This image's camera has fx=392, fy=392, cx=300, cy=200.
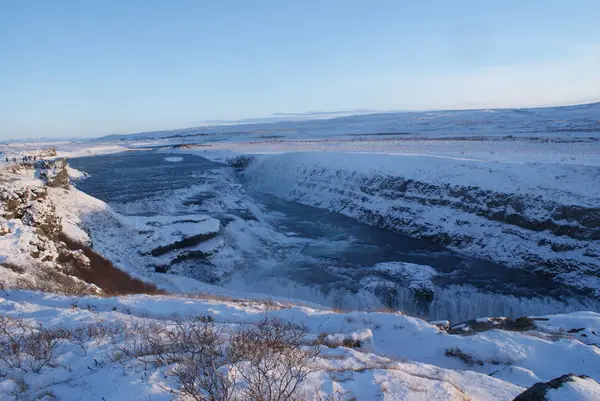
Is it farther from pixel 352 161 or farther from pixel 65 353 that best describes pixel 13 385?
pixel 352 161

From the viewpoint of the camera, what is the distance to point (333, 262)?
2425 cm

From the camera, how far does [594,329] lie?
1074cm

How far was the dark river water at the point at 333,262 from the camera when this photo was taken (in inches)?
778

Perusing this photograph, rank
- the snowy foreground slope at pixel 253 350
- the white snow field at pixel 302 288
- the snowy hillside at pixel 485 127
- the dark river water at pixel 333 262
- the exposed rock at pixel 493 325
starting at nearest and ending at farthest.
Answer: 1. the snowy foreground slope at pixel 253 350
2. the white snow field at pixel 302 288
3. the exposed rock at pixel 493 325
4. the dark river water at pixel 333 262
5. the snowy hillside at pixel 485 127

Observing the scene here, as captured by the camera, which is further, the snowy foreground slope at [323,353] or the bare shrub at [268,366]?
the snowy foreground slope at [323,353]

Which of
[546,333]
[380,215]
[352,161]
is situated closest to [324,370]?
[546,333]

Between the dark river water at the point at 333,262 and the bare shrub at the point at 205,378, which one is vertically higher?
the bare shrub at the point at 205,378

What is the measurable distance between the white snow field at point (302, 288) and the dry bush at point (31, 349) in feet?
0.12

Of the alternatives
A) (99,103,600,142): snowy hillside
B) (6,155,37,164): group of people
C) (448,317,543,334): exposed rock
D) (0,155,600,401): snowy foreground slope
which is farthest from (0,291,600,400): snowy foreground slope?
(99,103,600,142): snowy hillside

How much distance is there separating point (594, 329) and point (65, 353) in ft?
41.4

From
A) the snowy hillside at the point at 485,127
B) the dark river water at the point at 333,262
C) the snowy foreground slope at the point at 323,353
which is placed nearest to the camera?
the snowy foreground slope at the point at 323,353

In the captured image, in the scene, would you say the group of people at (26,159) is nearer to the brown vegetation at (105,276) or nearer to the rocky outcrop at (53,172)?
the rocky outcrop at (53,172)

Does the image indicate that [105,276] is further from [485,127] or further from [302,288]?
[485,127]

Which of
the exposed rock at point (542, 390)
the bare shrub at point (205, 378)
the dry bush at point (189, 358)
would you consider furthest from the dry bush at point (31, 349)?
the exposed rock at point (542, 390)
